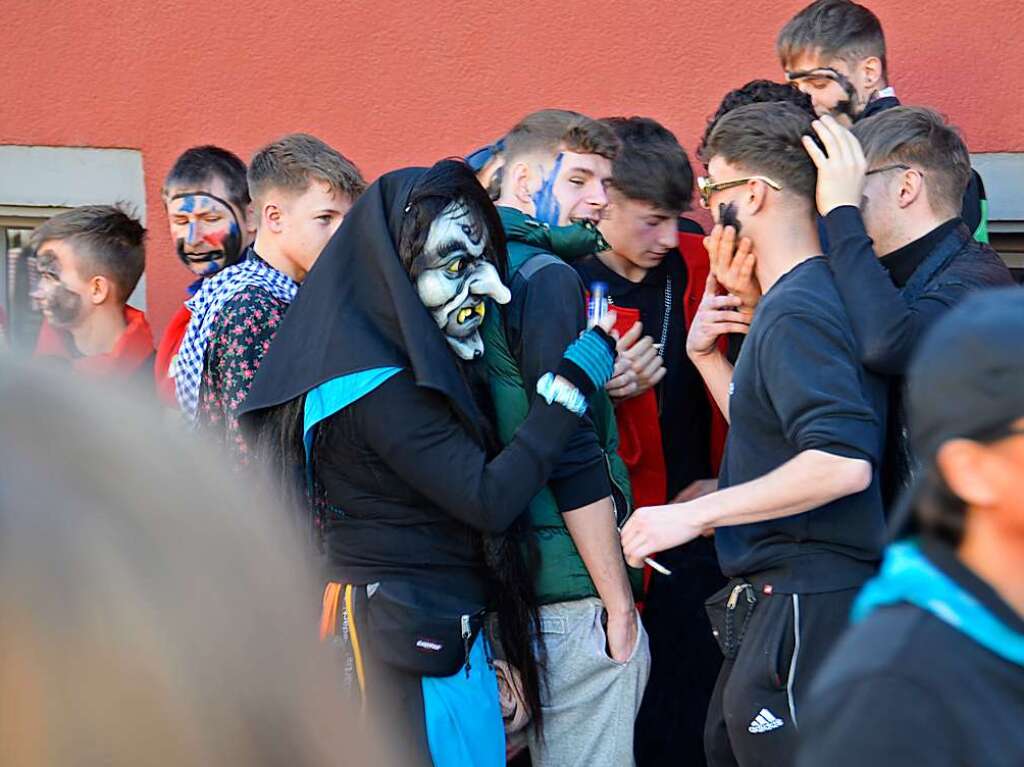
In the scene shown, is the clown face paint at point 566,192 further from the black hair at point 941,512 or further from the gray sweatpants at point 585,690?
the black hair at point 941,512

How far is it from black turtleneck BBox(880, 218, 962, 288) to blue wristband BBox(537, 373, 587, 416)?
880 mm

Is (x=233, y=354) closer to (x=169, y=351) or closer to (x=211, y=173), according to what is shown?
(x=169, y=351)

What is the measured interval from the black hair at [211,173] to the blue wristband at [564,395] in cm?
186

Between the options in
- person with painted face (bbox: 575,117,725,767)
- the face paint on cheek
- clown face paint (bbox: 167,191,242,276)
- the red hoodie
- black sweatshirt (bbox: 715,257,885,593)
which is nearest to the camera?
black sweatshirt (bbox: 715,257,885,593)

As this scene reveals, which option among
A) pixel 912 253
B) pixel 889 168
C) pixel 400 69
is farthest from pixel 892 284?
pixel 400 69

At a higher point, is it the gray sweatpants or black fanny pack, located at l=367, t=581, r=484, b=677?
black fanny pack, located at l=367, t=581, r=484, b=677

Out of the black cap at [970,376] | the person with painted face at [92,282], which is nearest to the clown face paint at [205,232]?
the person with painted face at [92,282]

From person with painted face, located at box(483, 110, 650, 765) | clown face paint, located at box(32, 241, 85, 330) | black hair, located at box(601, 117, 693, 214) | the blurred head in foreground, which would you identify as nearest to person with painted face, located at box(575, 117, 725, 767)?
black hair, located at box(601, 117, 693, 214)

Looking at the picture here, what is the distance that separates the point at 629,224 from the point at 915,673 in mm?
2730

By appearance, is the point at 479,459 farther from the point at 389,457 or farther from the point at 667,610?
the point at 667,610

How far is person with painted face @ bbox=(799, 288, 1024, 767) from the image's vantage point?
1563mm

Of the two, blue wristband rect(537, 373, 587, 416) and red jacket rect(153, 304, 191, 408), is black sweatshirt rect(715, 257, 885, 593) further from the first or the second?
red jacket rect(153, 304, 191, 408)

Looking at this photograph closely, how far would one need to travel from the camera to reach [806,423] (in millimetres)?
2924

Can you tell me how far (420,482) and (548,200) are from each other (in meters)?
1.02
